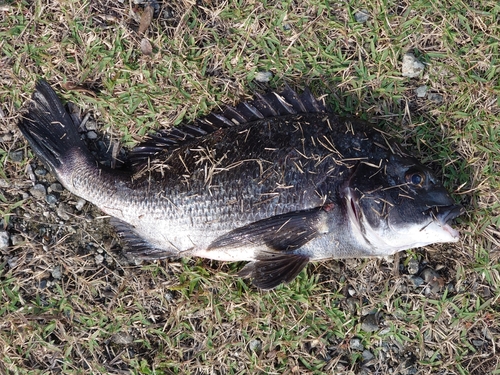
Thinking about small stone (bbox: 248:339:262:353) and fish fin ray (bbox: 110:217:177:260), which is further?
small stone (bbox: 248:339:262:353)

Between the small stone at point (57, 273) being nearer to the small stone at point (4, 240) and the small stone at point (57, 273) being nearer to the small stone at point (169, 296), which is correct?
the small stone at point (4, 240)

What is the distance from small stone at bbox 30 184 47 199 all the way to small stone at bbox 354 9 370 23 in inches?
124

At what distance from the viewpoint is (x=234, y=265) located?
172 inches

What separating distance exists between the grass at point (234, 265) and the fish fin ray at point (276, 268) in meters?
0.38

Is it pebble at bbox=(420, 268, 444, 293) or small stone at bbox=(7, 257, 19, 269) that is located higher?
small stone at bbox=(7, 257, 19, 269)

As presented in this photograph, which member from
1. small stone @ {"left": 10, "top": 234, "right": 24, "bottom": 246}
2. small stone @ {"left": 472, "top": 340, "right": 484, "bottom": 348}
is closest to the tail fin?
small stone @ {"left": 10, "top": 234, "right": 24, "bottom": 246}

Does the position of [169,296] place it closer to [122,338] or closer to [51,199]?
[122,338]

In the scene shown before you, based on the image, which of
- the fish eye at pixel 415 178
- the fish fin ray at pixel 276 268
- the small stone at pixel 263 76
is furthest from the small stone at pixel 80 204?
the fish eye at pixel 415 178

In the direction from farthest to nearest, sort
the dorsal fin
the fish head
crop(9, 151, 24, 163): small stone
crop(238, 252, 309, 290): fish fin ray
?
1. crop(9, 151, 24, 163): small stone
2. the dorsal fin
3. crop(238, 252, 309, 290): fish fin ray
4. the fish head

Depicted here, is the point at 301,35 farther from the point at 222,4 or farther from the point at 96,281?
the point at 96,281

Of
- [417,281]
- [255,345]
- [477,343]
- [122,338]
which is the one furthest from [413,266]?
[122,338]

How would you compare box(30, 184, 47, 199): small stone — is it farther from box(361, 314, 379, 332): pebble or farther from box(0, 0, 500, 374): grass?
box(361, 314, 379, 332): pebble

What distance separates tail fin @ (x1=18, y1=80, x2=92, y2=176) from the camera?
14.0 ft

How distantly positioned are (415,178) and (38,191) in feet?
10.4
